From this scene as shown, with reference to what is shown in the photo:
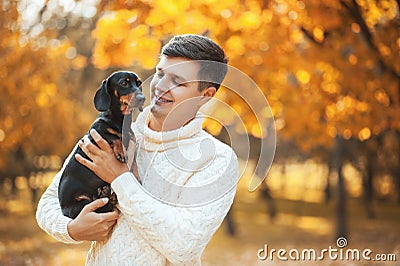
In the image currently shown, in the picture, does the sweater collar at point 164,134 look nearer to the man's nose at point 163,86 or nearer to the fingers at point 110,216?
the man's nose at point 163,86

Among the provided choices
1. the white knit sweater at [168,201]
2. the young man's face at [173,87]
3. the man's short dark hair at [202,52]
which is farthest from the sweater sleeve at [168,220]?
the man's short dark hair at [202,52]

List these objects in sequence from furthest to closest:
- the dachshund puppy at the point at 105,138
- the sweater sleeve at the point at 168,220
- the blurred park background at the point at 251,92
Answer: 1. the blurred park background at the point at 251,92
2. the dachshund puppy at the point at 105,138
3. the sweater sleeve at the point at 168,220

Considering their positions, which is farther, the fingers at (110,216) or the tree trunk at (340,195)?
the tree trunk at (340,195)

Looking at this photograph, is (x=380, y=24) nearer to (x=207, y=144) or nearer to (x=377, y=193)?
(x=207, y=144)

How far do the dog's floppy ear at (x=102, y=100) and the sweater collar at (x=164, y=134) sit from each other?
119 millimetres

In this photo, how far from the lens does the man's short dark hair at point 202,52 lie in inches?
63.9

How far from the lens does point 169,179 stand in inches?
65.3

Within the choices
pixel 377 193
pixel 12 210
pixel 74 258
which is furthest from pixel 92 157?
pixel 377 193

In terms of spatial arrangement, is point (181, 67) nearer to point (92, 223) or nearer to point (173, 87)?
point (173, 87)

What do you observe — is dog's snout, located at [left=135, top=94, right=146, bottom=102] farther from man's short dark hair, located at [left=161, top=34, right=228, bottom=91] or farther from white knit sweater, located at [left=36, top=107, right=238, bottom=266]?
man's short dark hair, located at [left=161, top=34, right=228, bottom=91]

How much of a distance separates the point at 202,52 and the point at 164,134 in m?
0.25

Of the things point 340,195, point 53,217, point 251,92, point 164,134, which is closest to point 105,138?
point 164,134

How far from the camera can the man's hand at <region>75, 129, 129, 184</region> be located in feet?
5.28

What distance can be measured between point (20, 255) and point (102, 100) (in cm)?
900
